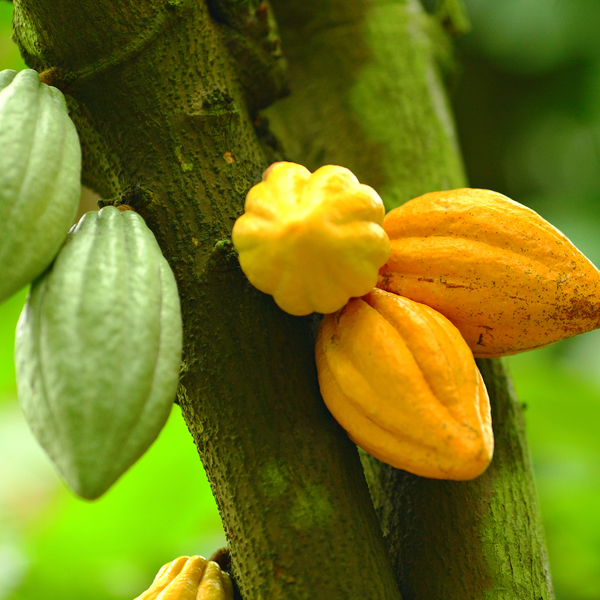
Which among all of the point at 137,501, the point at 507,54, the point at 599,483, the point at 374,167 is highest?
the point at 374,167

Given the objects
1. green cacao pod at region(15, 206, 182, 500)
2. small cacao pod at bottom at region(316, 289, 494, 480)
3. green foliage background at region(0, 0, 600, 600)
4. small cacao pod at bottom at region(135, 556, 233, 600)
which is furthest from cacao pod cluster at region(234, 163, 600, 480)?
green foliage background at region(0, 0, 600, 600)

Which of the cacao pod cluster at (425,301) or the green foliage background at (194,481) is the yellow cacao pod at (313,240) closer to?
the cacao pod cluster at (425,301)

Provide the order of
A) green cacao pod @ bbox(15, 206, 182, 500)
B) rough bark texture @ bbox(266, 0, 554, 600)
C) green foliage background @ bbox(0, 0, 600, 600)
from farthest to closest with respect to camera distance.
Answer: green foliage background @ bbox(0, 0, 600, 600)
rough bark texture @ bbox(266, 0, 554, 600)
green cacao pod @ bbox(15, 206, 182, 500)

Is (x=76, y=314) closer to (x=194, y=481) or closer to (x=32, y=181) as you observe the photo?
(x=32, y=181)

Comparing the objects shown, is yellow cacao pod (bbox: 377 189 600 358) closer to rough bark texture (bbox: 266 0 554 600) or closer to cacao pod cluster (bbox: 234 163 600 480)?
cacao pod cluster (bbox: 234 163 600 480)

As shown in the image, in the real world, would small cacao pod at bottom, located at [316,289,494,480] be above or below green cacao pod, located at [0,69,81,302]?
below

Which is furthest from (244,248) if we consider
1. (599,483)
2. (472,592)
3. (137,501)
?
(599,483)

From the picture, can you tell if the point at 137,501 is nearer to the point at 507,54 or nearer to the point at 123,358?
the point at 123,358
